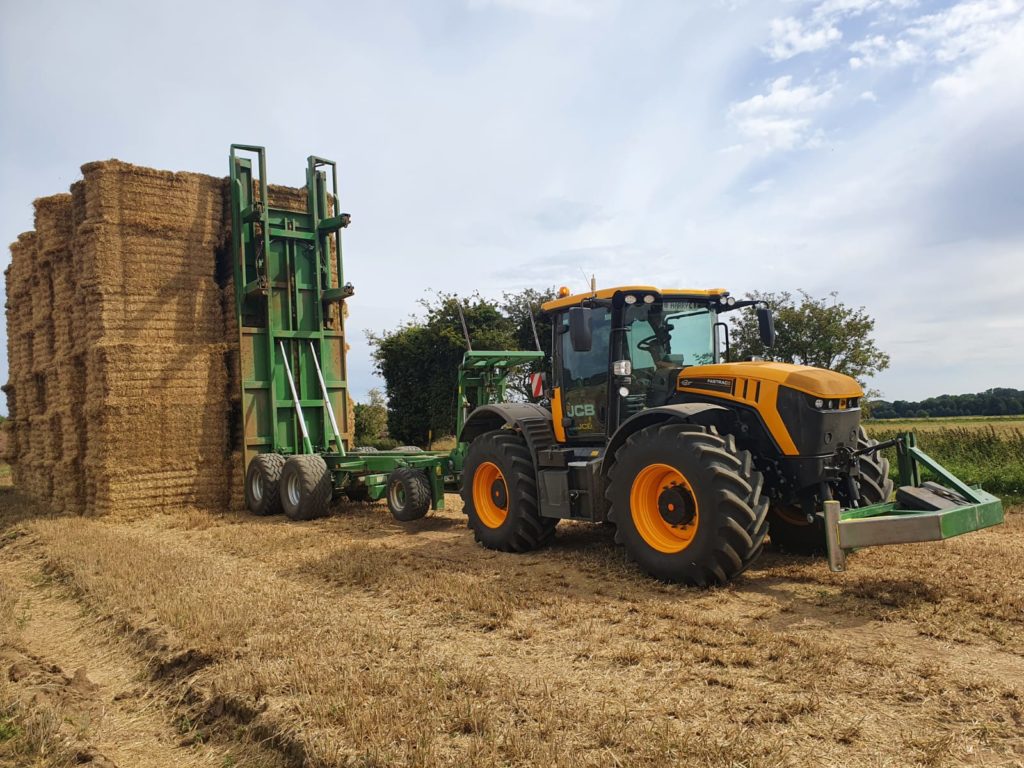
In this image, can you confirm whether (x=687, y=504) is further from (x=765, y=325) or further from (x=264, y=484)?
(x=264, y=484)

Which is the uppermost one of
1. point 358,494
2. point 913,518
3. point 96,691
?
point 913,518

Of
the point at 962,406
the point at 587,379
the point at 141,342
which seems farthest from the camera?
the point at 962,406

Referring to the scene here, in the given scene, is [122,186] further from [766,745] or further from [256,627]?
[766,745]

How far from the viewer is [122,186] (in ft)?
40.4

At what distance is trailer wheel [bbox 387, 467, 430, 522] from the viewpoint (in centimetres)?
1052

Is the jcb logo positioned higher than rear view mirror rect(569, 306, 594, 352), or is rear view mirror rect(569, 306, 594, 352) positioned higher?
rear view mirror rect(569, 306, 594, 352)

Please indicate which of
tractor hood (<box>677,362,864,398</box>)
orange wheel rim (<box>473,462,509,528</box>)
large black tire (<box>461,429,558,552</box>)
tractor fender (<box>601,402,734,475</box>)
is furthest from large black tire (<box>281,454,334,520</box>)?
tractor hood (<box>677,362,864,398</box>)

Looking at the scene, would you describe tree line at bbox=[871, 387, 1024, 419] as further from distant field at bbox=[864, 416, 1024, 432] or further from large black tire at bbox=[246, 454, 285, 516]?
large black tire at bbox=[246, 454, 285, 516]

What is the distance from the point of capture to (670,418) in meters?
6.61

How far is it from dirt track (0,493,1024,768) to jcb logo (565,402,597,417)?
1.33 metres

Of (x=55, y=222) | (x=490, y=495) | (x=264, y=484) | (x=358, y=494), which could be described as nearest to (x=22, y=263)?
(x=55, y=222)

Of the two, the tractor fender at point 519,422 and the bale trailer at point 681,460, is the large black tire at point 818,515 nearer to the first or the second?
the bale trailer at point 681,460

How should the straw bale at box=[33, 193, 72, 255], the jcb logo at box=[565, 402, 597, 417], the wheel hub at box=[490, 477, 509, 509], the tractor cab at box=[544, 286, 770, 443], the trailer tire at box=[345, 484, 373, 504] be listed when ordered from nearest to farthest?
1. the tractor cab at box=[544, 286, 770, 443]
2. the jcb logo at box=[565, 402, 597, 417]
3. the wheel hub at box=[490, 477, 509, 509]
4. the trailer tire at box=[345, 484, 373, 504]
5. the straw bale at box=[33, 193, 72, 255]

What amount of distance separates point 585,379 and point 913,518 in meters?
3.11
